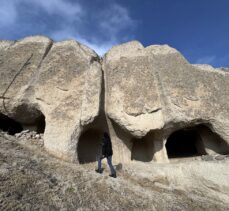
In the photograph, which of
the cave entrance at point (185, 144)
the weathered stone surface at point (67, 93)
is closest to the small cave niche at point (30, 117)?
the weathered stone surface at point (67, 93)

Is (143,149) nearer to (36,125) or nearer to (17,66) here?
(36,125)

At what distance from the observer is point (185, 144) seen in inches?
549

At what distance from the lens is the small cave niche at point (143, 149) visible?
1101 centimetres

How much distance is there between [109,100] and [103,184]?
5.03 meters

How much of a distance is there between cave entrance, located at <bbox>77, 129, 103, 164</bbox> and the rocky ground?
191cm

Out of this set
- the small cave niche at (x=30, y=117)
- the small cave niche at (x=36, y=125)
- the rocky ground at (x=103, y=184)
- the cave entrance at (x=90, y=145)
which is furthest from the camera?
the small cave niche at (x=36, y=125)

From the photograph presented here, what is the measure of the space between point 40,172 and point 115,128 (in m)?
5.29

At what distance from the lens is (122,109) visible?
10.5 metres

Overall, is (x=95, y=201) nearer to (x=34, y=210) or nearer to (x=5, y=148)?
(x=34, y=210)

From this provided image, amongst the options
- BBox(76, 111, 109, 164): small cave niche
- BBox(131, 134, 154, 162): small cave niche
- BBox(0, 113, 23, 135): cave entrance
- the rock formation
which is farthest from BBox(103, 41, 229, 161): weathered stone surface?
BBox(0, 113, 23, 135): cave entrance

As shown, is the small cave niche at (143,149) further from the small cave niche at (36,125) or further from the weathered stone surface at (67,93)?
the small cave niche at (36,125)

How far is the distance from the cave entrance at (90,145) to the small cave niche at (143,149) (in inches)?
66.0

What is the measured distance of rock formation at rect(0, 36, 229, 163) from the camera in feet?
32.2

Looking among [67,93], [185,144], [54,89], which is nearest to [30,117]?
[54,89]
